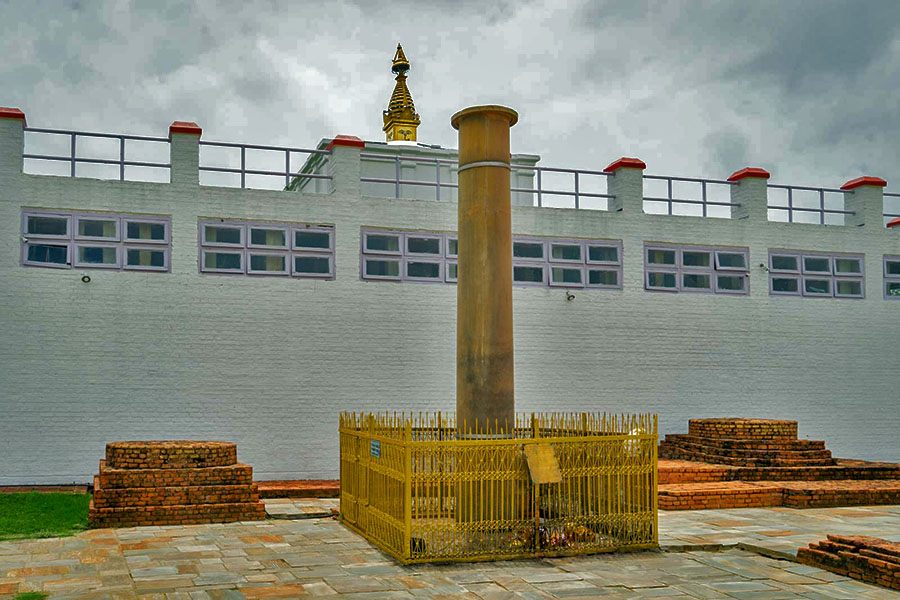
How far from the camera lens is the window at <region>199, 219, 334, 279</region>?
1758cm

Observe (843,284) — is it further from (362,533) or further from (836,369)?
(362,533)

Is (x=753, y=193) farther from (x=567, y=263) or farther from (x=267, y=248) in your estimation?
(x=267, y=248)

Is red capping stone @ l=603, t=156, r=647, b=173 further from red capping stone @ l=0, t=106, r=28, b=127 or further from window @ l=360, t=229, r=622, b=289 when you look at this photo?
red capping stone @ l=0, t=106, r=28, b=127

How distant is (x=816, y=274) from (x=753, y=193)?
95.8 inches

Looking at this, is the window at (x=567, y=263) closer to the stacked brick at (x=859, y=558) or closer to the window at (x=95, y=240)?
the window at (x=95, y=240)

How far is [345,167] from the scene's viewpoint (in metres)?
18.5

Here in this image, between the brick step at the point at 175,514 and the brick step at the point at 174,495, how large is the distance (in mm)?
90

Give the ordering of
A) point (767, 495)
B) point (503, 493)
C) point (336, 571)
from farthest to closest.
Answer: point (767, 495), point (503, 493), point (336, 571)

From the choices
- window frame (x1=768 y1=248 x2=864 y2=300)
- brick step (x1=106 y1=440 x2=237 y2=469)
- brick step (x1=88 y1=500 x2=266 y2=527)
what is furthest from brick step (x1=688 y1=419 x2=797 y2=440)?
brick step (x1=106 y1=440 x2=237 y2=469)

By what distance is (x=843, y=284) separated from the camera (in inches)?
870

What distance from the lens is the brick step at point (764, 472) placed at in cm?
1731

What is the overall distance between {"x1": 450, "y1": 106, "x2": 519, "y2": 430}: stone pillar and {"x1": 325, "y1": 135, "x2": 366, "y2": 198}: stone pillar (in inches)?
245

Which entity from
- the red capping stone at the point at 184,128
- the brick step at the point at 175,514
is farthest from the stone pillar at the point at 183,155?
the brick step at the point at 175,514

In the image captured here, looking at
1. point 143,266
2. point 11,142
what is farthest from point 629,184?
point 11,142
